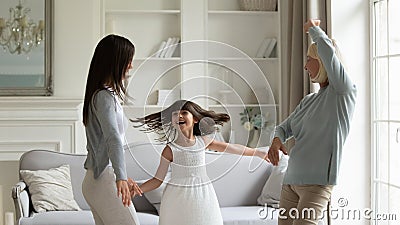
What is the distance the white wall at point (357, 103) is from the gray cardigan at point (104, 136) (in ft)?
7.64

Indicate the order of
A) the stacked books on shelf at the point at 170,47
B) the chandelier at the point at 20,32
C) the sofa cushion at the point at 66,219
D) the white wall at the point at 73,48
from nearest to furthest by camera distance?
the sofa cushion at the point at 66,219
the chandelier at the point at 20,32
the white wall at the point at 73,48
the stacked books on shelf at the point at 170,47

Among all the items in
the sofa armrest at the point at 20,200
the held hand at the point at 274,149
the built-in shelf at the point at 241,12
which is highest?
the built-in shelf at the point at 241,12

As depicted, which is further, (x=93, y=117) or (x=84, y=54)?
(x=84, y=54)

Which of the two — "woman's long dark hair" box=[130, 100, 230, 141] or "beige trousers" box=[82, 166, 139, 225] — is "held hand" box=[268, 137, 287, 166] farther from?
"beige trousers" box=[82, 166, 139, 225]

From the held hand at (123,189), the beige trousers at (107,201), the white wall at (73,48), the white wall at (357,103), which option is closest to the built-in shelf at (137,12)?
the white wall at (73,48)

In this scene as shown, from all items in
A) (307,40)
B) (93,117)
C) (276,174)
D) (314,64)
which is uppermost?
(307,40)

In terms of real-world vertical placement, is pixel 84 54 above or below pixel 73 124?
above

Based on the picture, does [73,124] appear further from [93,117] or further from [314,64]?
[314,64]

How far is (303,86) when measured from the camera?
A: 5.30 m

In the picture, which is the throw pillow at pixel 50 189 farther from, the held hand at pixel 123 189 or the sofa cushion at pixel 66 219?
the held hand at pixel 123 189

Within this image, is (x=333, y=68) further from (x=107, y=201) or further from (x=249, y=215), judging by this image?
(x=249, y=215)

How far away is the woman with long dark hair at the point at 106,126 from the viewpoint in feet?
9.04

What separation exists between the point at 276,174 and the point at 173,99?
5.52 feet

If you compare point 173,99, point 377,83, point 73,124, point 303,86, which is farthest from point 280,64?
point 173,99
